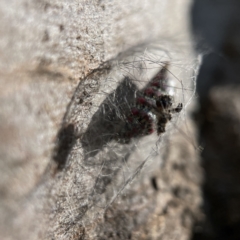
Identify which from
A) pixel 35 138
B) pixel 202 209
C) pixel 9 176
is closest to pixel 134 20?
pixel 35 138

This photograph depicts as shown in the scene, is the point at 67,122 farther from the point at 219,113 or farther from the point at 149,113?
the point at 219,113

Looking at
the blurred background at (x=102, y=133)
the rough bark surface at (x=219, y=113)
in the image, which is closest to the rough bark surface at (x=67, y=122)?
the blurred background at (x=102, y=133)

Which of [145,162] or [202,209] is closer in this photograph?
[145,162]

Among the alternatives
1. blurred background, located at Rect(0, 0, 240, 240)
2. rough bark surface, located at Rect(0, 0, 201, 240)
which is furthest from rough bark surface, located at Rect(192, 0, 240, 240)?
rough bark surface, located at Rect(0, 0, 201, 240)

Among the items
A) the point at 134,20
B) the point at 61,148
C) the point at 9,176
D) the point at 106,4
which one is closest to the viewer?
the point at 9,176

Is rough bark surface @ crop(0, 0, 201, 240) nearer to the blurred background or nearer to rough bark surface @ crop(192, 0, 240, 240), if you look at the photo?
the blurred background

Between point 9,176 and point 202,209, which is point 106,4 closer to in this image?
point 9,176

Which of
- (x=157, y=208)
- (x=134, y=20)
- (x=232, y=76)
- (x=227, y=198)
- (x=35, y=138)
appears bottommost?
(x=227, y=198)

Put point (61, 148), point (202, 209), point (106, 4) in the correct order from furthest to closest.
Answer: point (202, 209)
point (106, 4)
point (61, 148)

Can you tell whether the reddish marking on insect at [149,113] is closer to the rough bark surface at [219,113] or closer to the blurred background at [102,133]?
the blurred background at [102,133]
